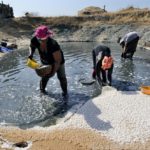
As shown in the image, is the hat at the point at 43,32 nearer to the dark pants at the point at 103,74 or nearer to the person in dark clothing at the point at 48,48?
the person in dark clothing at the point at 48,48

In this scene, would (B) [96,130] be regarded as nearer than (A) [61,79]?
Yes

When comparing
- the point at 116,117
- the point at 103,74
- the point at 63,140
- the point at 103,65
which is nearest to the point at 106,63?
the point at 103,65

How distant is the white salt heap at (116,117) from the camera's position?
7234 mm

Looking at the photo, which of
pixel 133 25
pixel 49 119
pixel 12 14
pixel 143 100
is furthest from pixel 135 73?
pixel 12 14

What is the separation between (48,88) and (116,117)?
3.49 meters

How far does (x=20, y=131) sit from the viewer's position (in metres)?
7.44

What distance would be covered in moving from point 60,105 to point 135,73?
15.9 feet

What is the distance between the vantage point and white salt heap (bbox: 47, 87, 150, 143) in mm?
7234

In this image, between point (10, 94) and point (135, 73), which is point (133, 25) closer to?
point (135, 73)

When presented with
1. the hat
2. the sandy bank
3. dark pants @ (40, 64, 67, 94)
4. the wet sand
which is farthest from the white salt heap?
the hat

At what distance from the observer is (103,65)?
10.2 metres

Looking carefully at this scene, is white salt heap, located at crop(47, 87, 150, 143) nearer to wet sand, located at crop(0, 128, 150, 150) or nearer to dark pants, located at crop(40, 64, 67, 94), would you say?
wet sand, located at crop(0, 128, 150, 150)

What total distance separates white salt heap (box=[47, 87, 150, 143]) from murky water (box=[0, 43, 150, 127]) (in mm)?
585

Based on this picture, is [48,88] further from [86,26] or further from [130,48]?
[86,26]
